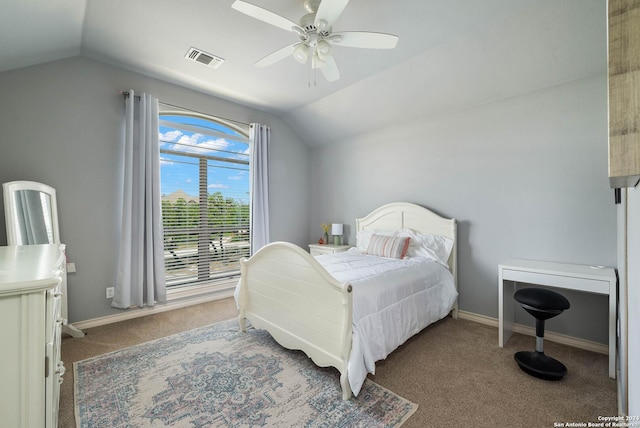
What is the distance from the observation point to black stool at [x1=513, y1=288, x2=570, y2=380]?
6.70 ft

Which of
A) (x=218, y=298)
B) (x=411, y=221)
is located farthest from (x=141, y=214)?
(x=411, y=221)

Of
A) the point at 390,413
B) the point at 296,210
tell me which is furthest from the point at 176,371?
the point at 296,210

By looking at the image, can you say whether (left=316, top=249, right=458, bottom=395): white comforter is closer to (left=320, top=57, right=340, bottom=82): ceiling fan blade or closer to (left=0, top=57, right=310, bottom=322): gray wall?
(left=320, top=57, right=340, bottom=82): ceiling fan blade

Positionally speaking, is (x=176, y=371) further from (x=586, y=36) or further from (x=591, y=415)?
(x=586, y=36)

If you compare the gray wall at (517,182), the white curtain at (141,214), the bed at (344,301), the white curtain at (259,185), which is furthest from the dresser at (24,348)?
the gray wall at (517,182)

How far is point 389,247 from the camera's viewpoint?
11.0 feet

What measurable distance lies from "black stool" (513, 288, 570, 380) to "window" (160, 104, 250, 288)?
138 inches

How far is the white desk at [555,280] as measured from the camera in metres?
2.07

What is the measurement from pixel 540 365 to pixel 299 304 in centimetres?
187

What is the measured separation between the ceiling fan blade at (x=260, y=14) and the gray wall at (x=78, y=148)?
2.26 meters

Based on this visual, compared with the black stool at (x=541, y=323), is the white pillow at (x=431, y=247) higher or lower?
higher

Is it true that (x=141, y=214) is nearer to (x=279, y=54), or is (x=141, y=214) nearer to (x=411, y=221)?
(x=279, y=54)

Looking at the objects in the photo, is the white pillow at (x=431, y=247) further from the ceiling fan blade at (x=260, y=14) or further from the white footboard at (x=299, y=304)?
the ceiling fan blade at (x=260, y=14)

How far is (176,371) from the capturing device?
2.16 metres
